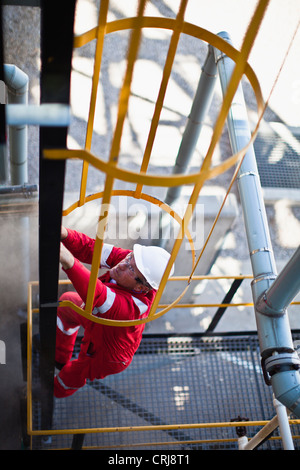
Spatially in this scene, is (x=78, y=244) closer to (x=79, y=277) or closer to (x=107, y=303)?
(x=107, y=303)

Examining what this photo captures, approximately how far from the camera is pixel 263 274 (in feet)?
13.8

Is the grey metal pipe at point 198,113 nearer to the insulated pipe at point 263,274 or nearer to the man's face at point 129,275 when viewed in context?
the insulated pipe at point 263,274

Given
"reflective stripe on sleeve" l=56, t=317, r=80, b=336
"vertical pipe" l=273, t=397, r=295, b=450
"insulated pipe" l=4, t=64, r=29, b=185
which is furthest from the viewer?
"reflective stripe on sleeve" l=56, t=317, r=80, b=336

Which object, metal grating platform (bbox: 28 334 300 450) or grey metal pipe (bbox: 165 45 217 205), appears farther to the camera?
metal grating platform (bbox: 28 334 300 450)

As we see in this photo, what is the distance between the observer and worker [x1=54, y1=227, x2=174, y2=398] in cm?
398

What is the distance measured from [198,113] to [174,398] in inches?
130

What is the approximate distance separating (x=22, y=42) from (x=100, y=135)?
7.70 ft

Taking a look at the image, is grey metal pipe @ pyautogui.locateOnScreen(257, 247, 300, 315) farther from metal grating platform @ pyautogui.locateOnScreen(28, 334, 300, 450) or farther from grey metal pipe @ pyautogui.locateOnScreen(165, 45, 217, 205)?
grey metal pipe @ pyautogui.locateOnScreen(165, 45, 217, 205)

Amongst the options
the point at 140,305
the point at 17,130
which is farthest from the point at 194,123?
the point at 140,305

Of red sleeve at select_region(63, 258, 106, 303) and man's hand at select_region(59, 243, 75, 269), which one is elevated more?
man's hand at select_region(59, 243, 75, 269)

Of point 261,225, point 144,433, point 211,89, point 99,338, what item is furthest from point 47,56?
point 144,433

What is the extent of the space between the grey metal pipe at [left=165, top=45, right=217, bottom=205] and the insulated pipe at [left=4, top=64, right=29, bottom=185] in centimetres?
184

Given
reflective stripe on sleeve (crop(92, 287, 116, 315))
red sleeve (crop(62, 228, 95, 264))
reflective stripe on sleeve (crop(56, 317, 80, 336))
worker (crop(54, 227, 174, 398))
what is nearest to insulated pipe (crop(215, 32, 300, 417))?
worker (crop(54, 227, 174, 398))

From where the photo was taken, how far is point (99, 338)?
470cm
